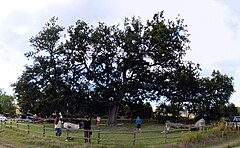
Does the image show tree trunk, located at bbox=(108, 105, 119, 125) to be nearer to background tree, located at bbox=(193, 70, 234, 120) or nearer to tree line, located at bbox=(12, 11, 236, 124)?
tree line, located at bbox=(12, 11, 236, 124)

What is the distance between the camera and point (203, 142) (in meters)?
24.8

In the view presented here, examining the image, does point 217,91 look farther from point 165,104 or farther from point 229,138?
point 229,138

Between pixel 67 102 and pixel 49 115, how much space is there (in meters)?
7.79

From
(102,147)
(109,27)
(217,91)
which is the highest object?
(109,27)

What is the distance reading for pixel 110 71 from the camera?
48656 millimetres

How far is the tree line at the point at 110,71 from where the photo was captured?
47.7m

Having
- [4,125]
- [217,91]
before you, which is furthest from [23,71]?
[217,91]

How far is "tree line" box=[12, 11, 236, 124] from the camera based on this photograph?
4769 cm

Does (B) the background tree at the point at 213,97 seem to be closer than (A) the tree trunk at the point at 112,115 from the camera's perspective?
No

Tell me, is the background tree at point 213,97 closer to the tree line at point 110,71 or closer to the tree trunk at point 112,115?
the tree line at point 110,71

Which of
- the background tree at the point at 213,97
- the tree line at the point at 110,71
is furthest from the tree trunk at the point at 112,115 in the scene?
the background tree at the point at 213,97

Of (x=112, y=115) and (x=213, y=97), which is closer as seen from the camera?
(x=112, y=115)

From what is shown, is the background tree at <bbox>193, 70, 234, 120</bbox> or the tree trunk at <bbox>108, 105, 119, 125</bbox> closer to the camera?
the tree trunk at <bbox>108, 105, 119, 125</bbox>

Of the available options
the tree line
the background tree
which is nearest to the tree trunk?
the tree line
